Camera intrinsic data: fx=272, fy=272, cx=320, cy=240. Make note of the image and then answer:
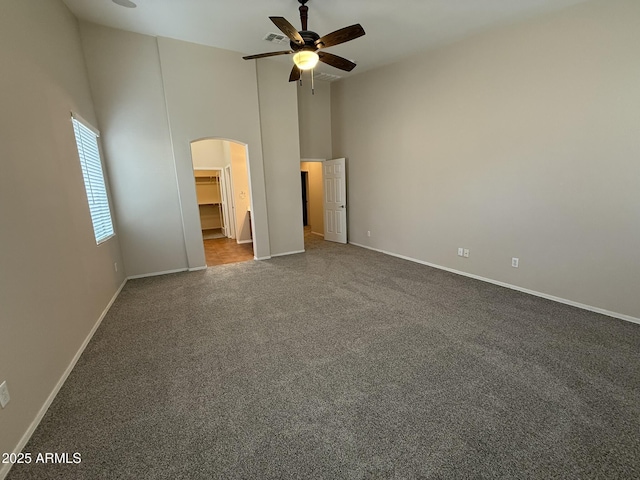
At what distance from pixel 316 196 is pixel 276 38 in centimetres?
431

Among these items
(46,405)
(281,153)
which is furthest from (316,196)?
(46,405)

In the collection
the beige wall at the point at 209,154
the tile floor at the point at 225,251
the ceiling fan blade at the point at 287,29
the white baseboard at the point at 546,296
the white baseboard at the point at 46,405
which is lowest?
the white baseboard at the point at 546,296

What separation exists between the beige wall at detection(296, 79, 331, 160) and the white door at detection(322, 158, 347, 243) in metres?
0.43

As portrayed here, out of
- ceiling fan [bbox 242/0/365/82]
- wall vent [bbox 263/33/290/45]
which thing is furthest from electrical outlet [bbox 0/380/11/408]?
wall vent [bbox 263/33/290/45]

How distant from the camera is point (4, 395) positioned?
1475 millimetres

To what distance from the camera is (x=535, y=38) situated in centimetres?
319

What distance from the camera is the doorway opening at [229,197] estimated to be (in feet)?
20.2

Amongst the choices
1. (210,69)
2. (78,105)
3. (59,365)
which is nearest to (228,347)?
(59,365)

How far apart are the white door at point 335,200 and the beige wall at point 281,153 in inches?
45.2

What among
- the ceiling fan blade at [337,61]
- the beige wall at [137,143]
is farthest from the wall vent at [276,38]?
the beige wall at [137,143]

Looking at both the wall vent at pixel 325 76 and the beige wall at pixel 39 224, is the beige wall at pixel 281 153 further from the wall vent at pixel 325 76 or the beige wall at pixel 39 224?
the beige wall at pixel 39 224

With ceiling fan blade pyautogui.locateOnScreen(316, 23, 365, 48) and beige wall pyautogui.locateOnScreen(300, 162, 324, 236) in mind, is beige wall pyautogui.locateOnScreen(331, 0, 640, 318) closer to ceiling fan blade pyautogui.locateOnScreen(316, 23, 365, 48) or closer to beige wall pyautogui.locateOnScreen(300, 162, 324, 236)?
ceiling fan blade pyautogui.locateOnScreen(316, 23, 365, 48)

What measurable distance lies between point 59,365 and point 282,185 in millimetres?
4155

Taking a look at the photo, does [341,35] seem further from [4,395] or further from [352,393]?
[4,395]
